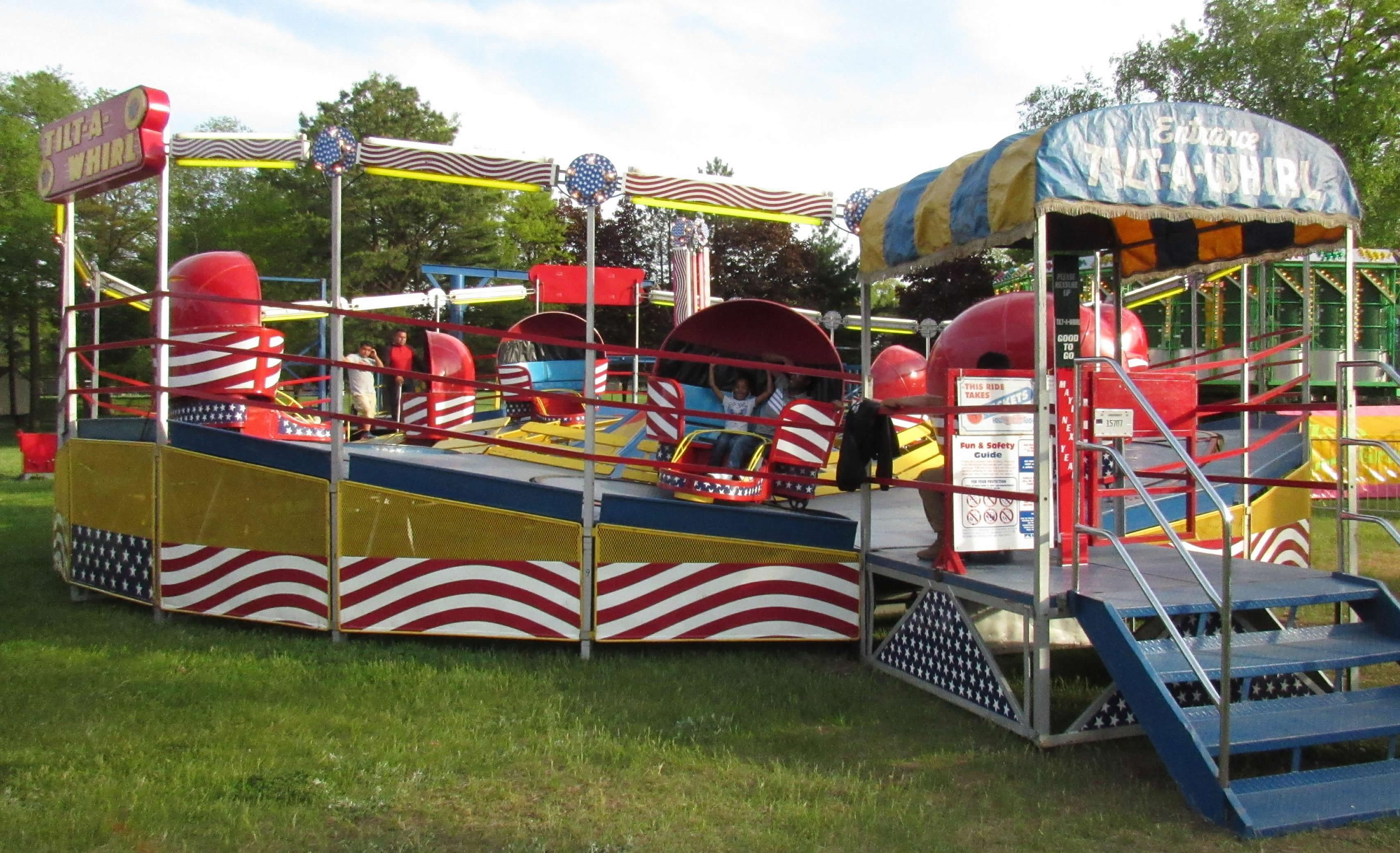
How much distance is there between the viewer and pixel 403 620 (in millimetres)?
7312

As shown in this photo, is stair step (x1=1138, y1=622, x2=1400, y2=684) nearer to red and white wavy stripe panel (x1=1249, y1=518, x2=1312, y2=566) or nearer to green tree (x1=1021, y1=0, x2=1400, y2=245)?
red and white wavy stripe panel (x1=1249, y1=518, x2=1312, y2=566)

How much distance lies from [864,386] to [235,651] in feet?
14.5

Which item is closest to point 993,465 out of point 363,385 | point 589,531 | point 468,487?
point 589,531

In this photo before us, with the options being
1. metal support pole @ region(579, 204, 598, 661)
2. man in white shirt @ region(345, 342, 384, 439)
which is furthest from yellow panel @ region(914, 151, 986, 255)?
man in white shirt @ region(345, 342, 384, 439)

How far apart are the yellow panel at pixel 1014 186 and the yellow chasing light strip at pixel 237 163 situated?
4991mm

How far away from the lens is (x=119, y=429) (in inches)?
337

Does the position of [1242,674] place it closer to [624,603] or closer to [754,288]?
[624,603]

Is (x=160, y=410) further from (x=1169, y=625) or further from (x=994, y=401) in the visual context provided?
(x=1169, y=625)

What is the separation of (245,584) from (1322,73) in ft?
92.4

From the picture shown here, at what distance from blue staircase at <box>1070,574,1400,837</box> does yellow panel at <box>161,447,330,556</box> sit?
16.0ft

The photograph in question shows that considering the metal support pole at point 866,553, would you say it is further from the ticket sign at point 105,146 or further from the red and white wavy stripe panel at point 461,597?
the ticket sign at point 105,146

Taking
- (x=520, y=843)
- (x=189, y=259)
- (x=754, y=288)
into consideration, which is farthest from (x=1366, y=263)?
(x=520, y=843)

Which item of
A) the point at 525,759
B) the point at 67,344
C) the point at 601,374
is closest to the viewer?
the point at 525,759

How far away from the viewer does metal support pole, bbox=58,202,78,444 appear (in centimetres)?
918
